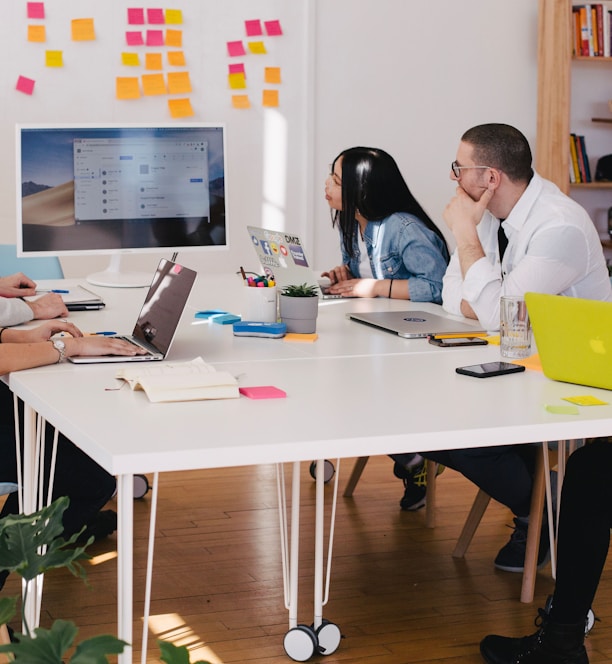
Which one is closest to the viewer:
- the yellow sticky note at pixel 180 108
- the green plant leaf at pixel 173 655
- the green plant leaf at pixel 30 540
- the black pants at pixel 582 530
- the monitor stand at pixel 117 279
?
the green plant leaf at pixel 173 655

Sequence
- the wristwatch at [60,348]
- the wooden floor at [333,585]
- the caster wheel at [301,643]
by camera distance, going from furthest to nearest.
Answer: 1. the wooden floor at [333,585]
2. the caster wheel at [301,643]
3. the wristwatch at [60,348]

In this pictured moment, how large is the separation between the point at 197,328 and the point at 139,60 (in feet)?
8.55

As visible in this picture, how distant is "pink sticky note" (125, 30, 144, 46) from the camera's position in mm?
4703

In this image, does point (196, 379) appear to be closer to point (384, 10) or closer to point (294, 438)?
point (294, 438)

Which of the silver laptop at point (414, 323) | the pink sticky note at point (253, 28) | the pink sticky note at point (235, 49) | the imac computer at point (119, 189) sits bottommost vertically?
the silver laptop at point (414, 323)

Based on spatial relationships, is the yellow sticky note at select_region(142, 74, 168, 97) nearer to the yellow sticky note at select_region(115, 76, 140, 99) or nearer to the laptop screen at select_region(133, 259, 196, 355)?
the yellow sticky note at select_region(115, 76, 140, 99)

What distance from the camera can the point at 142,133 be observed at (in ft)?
10.9

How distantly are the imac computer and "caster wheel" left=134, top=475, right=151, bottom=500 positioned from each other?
624mm

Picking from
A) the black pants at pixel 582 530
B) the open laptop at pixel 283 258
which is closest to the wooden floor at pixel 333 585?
the black pants at pixel 582 530

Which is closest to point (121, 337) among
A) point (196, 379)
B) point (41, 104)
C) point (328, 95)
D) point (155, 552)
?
point (196, 379)

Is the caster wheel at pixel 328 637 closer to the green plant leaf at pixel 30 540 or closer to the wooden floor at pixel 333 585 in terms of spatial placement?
the wooden floor at pixel 333 585

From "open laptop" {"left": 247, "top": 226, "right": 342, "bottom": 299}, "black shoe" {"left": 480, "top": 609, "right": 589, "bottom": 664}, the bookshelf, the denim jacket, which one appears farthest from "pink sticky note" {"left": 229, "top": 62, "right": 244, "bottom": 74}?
"black shoe" {"left": 480, "top": 609, "right": 589, "bottom": 664}

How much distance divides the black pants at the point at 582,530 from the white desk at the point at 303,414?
5.5 inches

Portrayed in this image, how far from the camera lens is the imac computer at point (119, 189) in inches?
127
